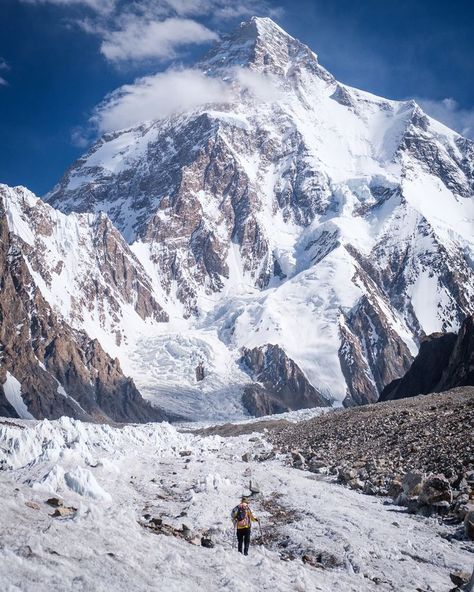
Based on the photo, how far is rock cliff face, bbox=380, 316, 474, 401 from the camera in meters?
77.9

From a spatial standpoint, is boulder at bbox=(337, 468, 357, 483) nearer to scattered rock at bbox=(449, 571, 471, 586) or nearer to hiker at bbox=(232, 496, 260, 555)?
hiker at bbox=(232, 496, 260, 555)

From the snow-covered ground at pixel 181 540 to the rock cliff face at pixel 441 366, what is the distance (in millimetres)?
54287

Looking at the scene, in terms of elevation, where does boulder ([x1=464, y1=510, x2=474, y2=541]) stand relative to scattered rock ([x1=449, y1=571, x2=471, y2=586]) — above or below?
above

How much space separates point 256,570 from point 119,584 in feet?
11.2

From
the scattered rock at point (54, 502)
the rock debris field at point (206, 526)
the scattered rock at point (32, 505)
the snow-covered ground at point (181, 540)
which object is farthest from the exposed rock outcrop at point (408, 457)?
the scattered rock at point (32, 505)

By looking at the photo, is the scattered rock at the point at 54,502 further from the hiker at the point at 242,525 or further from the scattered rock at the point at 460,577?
the scattered rock at the point at 460,577

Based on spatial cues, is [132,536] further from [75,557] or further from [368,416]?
[368,416]

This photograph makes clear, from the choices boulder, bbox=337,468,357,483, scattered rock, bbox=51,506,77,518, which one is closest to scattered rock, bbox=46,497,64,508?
scattered rock, bbox=51,506,77,518

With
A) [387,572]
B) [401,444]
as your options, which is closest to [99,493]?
[387,572]

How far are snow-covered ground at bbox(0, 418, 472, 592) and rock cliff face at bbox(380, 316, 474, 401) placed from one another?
54287 mm

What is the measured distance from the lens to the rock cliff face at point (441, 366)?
77.9 meters

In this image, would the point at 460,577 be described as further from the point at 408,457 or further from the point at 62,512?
the point at 408,457

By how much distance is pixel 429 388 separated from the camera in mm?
90688

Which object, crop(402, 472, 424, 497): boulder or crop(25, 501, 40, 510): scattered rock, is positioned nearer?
crop(25, 501, 40, 510): scattered rock
